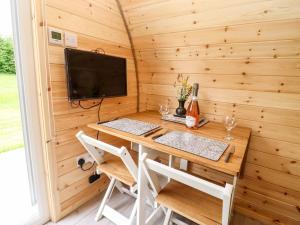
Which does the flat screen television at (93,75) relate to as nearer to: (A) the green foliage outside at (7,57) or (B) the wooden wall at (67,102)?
(B) the wooden wall at (67,102)

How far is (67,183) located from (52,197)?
14cm

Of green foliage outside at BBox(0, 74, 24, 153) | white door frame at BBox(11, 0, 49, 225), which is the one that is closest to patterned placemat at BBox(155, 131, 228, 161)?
white door frame at BBox(11, 0, 49, 225)

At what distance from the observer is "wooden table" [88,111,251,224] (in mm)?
918

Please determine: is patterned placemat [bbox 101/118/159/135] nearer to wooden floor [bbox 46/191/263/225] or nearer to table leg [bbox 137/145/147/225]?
table leg [bbox 137/145/147/225]

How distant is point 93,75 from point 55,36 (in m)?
0.37

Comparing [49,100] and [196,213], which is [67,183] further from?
[196,213]

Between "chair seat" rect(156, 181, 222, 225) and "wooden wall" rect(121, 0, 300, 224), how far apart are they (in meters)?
0.73

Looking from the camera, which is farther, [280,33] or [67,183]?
[67,183]

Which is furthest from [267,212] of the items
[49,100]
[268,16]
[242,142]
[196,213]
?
[49,100]

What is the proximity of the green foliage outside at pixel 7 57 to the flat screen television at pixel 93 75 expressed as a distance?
0.37 metres

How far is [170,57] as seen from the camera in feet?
5.88

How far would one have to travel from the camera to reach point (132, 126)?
1462 millimetres

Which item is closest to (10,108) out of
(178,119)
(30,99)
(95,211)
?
(30,99)

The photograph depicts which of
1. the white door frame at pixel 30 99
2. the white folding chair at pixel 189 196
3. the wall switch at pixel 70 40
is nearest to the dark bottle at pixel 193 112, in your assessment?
the white folding chair at pixel 189 196
